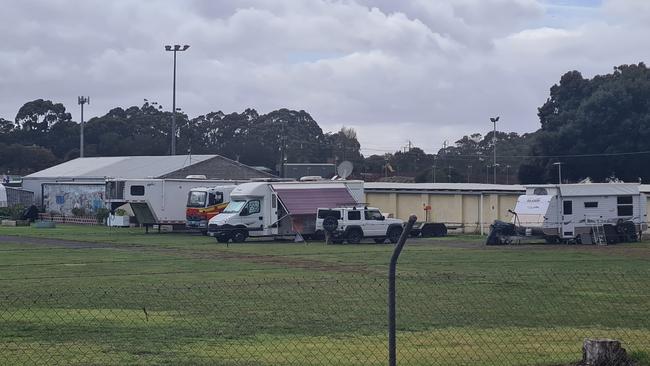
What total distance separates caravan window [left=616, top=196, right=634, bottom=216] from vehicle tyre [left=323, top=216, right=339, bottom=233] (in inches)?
556

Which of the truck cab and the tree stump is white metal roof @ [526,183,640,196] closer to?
the truck cab

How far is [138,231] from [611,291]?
41.5m

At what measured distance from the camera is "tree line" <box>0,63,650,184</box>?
8794cm

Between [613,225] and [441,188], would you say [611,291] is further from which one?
[441,188]

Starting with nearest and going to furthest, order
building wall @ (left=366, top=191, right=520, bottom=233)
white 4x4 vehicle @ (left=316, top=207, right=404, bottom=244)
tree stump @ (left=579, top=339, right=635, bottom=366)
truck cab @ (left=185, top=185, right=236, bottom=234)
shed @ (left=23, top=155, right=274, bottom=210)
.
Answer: tree stump @ (left=579, top=339, right=635, bottom=366)
white 4x4 vehicle @ (left=316, top=207, right=404, bottom=244)
truck cab @ (left=185, top=185, right=236, bottom=234)
building wall @ (left=366, top=191, right=520, bottom=233)
shed @ (left=23, top=155, right=274, bottom=210)

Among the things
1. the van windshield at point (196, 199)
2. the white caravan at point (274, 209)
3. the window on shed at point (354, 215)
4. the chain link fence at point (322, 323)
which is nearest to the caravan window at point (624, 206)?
the window on shed at point (354, 215)

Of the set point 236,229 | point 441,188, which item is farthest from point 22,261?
point 441,188

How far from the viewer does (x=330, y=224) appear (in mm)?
50062

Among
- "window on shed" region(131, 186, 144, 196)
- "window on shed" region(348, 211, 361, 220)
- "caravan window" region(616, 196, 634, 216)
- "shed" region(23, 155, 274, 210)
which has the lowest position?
"window on shed" region(348, 211, 361, 220)

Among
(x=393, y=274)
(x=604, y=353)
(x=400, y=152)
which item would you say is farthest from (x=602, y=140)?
(x=393, y=274)

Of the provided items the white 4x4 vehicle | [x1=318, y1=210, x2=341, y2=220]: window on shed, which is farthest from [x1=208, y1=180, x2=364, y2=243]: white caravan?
the white 4x4 vehicle

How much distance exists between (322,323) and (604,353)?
23.2 feet

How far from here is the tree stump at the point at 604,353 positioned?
460 inches

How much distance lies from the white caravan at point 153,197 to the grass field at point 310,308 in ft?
65.7
